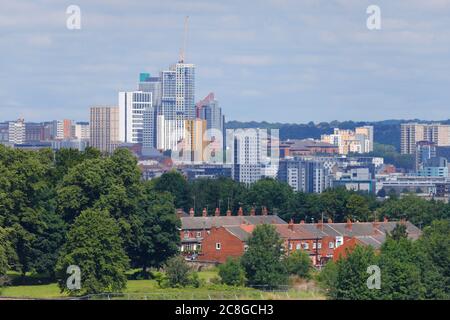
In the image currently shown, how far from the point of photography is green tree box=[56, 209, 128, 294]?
119 feet

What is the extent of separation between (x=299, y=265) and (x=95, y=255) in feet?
27.3

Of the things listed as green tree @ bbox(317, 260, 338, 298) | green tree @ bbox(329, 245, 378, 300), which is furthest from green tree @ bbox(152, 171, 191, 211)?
green tree @ bbox(329, 245, 378, 300)

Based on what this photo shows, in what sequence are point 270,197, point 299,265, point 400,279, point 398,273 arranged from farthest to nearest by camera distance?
1. point 270,197
2. point 299,265
3. point 398,273
4. point 400,279

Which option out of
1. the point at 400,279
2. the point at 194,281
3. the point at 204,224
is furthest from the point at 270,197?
the point at 400,279

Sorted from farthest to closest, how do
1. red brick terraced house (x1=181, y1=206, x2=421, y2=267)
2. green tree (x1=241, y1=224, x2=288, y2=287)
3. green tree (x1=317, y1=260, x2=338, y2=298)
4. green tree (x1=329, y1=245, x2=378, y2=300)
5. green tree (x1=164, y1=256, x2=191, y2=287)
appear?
1. red brick terraced house (x1=181, y1=206, x2=421, y2=267)
2. green tree (x1=241, y1=224, x2=288, y2=287)
3. green tree (x1=164, y1=256, x2=191, y2=287)
4. green tree (x1=317, y1=260, x2=338, y2=298)
5. green tree (x1=329, y1=245, x2=378, y2=300)

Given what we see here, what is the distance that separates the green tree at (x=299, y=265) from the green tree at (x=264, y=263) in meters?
0.30

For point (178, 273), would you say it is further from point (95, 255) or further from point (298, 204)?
point (298, 204)

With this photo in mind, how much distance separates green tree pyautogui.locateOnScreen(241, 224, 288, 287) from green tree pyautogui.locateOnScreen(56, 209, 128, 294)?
4344mm

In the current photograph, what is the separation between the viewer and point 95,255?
37.6 metres

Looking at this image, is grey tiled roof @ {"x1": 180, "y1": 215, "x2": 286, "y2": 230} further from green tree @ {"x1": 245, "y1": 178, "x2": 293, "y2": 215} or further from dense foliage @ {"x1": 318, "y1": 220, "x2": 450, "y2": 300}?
dense foliage @ {"x1": 318, "y1": 220, "x2": 450, "y2": 300}

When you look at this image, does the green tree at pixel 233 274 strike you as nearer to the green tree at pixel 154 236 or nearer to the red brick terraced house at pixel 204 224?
the green tree at pixel 154 236

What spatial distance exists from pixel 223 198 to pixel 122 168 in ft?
87.8

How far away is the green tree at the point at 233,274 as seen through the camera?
1596 inches
